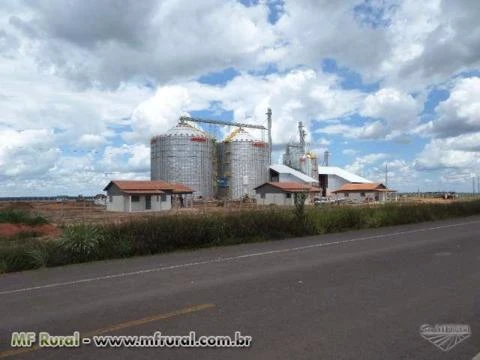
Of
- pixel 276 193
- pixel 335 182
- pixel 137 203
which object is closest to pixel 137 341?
pixel 137 203

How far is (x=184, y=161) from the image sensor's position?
7756 cm

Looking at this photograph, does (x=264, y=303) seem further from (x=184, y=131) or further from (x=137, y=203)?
(x=184, y=131)

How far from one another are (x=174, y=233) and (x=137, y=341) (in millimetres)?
10859

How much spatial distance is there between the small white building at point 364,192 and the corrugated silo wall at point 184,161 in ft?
88.1

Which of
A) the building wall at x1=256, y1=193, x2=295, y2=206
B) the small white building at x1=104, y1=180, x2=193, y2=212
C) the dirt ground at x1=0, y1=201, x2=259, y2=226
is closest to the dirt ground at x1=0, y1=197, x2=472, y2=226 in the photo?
the dirt ground at x1=0, y1=201, x2=259, y2=226

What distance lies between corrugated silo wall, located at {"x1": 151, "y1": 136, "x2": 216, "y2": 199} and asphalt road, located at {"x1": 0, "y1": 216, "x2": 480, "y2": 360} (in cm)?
6406

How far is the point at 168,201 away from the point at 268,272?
56.9 m

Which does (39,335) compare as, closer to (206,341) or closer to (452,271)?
(206,341)

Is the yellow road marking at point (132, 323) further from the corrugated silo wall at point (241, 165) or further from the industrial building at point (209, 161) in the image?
the corrugated silo wall at point (241, 165)

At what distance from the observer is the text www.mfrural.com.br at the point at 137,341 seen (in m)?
5.92

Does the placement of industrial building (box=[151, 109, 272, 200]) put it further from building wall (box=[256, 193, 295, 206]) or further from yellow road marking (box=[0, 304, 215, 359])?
yellow road marking (box=[0, 304, 215, 359])

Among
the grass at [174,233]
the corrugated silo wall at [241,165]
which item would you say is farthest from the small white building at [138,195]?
the grass at [174,233]

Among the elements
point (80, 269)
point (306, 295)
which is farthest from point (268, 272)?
point (80, 269)

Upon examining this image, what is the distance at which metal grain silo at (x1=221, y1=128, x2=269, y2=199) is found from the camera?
8344 centimetres
